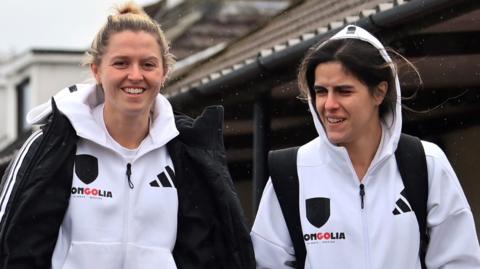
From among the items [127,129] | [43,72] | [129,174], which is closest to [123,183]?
[129,174]

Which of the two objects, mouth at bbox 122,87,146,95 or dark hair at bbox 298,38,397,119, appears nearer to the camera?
dark hair at bbox 298,38,397,119

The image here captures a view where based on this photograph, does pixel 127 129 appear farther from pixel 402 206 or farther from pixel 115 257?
pixel 402 206

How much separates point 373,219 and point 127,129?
888 mm

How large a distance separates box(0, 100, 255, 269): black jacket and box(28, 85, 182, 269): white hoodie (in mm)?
39

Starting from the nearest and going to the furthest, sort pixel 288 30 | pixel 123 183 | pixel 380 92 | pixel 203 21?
pixel 380 92 < pixel 123 183 < pixel 288 30 < pixel 203 21

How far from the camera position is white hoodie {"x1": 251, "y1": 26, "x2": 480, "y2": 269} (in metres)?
3.97

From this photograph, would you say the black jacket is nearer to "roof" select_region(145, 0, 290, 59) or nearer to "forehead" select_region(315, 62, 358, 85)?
"forehead" select_region(315, 62, 358, 85)

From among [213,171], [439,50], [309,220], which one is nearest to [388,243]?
[309,220]

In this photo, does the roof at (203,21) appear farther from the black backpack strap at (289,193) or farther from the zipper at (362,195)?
the zipper at (362,195)

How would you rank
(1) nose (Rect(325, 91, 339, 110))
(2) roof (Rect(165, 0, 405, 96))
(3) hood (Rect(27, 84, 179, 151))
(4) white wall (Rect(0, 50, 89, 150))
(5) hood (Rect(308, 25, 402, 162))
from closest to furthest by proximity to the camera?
1. (1) nose (Rect(325, 91, 339, 110))
2. (5) hood (Rect(308, 25, 402, 162))
3. (3) hood (Rect(27, 84, 179, 151))
4. (2) roof (Rect(165, 0, 405, 96))
5. (4) white wall (Rect(0, 50, 89, 150))

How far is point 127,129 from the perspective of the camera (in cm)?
426

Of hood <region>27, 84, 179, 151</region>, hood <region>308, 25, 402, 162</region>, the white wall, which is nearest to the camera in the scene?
hood <region>308, 25, 402, 162</region>

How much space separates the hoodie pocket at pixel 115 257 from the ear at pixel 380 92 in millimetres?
847

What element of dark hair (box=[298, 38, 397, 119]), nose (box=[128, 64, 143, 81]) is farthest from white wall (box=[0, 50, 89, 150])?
→ dark hair (box=[298, 38, 397, 119])
